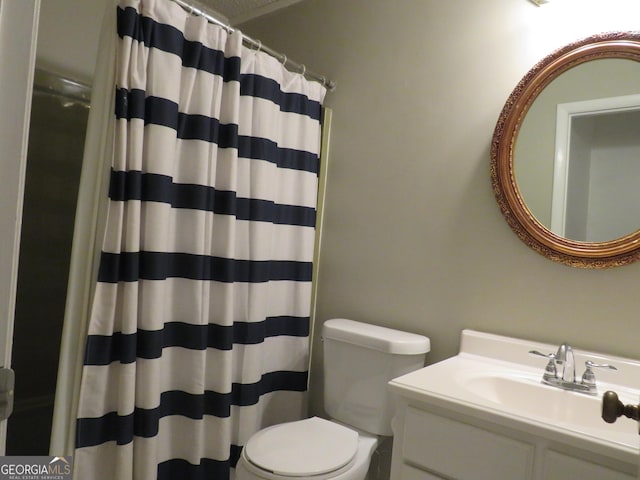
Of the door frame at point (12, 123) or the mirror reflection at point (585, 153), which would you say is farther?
the mirror reflection at point (585, 153)

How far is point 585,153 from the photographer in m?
1.43

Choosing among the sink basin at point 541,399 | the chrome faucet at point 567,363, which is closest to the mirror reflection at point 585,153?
the chrome faucet at point 567,363

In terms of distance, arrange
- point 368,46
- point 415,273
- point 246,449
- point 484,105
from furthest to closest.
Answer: point 368,46
point 415,273
point 484,105
point 246,449

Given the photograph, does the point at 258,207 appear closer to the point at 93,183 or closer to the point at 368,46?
the point at 93,183

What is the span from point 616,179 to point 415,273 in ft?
2.52

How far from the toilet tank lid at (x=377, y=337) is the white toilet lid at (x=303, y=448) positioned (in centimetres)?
33

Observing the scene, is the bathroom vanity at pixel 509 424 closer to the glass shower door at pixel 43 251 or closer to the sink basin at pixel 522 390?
the sink basin at pixel 522 390

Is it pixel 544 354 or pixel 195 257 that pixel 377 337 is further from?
pixel 195 257

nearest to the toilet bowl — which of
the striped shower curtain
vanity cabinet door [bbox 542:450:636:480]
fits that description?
the striped shower curtain

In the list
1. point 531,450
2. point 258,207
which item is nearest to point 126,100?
point 258,207

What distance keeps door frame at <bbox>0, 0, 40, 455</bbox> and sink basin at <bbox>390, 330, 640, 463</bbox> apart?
958 millimetres

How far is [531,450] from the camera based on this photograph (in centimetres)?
104

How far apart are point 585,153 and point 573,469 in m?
0.96
